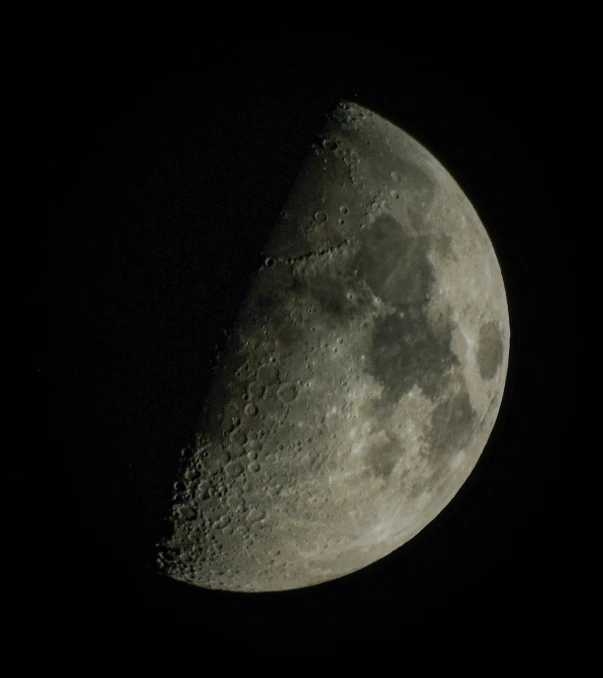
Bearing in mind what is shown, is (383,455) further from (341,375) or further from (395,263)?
(395,263)

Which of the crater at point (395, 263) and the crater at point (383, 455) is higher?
the crater at point (395, 263)

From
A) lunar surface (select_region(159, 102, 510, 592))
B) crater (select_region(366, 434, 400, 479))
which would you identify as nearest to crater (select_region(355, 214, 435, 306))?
lunar surface (select_region(159, 102, 510, 592))

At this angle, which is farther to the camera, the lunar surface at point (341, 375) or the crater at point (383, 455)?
the crater at point (383, 455)

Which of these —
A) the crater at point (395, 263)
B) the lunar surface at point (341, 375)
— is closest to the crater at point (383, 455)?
the lunar surface at point (341, 375)

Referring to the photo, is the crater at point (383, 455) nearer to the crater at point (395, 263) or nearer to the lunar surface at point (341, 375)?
the lunar surface at point (341, 375)

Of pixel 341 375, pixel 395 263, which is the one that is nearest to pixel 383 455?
pixel 341 375

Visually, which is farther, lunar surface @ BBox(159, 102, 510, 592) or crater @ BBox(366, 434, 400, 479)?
crater @ BBox(366, 434, 400, 479)

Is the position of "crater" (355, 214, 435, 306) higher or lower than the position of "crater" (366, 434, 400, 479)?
higher

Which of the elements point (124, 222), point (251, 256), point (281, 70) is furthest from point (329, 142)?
point (124, 222)

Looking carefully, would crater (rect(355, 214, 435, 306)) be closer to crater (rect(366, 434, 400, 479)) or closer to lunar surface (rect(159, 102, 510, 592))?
lunar surface (rect(159, 102, 510, 592))

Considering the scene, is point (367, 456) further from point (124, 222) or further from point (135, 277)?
point (124, 222)
